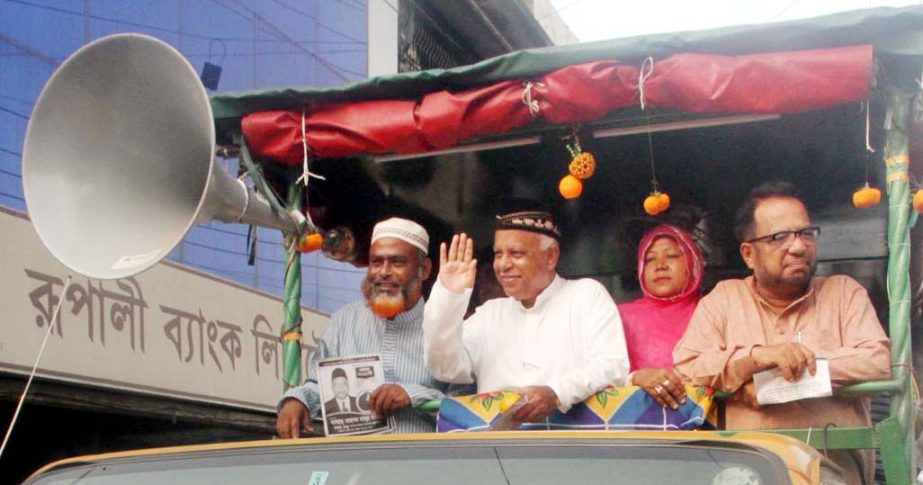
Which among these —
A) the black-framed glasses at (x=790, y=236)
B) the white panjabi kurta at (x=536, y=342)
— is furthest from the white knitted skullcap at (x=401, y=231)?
the black-framed glasses at (x=790, y=236)

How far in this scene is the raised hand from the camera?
389 cm

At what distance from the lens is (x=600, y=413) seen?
371 cm

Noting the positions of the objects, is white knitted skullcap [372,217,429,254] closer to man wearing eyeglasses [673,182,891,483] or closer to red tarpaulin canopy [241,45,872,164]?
red tarpaulin canopy [241,45,872,164]

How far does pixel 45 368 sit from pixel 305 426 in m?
3.45

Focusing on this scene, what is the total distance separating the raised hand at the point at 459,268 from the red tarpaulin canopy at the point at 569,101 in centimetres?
47

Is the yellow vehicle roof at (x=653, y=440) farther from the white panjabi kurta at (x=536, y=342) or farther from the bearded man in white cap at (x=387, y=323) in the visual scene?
the bearded man in white cap at (x=387, y=323)

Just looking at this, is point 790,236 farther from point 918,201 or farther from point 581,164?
point 581,164

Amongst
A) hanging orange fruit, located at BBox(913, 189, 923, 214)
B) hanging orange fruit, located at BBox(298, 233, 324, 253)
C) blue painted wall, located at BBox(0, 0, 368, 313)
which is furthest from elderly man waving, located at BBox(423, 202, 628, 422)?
blue painted wall, located at BBox(0, 0, 368, 313)

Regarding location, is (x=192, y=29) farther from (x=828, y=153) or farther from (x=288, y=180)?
(x=828, y=153)

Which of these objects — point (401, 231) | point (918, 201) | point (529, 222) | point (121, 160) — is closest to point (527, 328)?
point (529, 222)

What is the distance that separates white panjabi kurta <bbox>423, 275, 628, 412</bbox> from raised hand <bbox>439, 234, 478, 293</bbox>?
3 cm

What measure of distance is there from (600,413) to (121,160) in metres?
2.01

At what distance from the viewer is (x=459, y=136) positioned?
4172 millimetres

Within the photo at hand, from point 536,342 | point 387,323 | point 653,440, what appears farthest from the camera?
point 387,323
